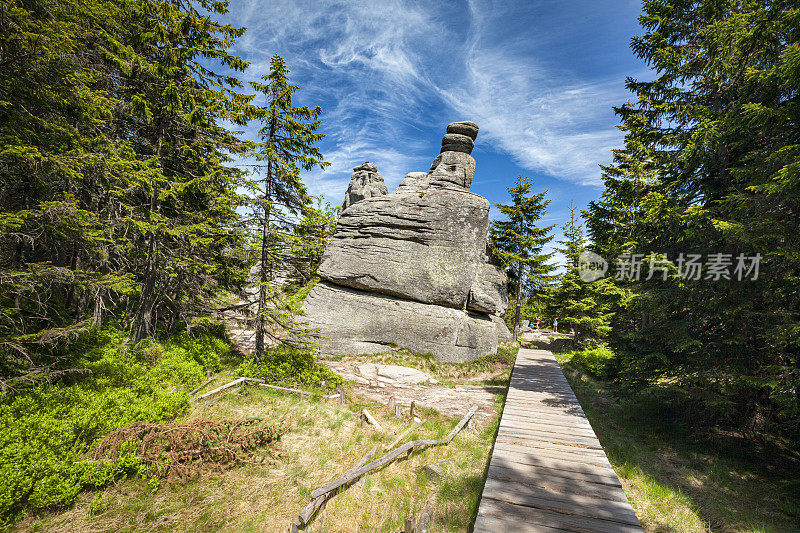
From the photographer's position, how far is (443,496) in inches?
239

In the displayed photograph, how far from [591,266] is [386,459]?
2127cm

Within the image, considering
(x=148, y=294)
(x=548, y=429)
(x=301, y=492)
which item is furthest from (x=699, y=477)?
(x=148, y=294)

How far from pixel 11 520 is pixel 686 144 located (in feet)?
56.1

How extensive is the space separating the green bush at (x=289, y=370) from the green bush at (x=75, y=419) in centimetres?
221

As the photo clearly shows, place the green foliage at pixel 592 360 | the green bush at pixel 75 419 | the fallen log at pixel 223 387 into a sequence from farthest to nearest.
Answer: the green foliage at pixel 592 360 → the fallen log at pixel 223 387 → the green bush at pixel 75 419

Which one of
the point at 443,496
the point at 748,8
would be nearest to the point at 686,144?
the point at 748,8

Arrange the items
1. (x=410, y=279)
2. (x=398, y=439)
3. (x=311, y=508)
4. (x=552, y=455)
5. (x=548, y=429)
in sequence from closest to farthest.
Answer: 1. (x=311, y=508)
2. (x=552, y=455)
3. (x=548, y=429)
4. (x=398, y=439)
5. (x=410, y=279)

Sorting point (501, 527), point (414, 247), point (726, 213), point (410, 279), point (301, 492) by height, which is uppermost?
point (726, 213)

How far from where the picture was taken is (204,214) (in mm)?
12484

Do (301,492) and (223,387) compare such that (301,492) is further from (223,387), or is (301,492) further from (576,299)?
(576,299)

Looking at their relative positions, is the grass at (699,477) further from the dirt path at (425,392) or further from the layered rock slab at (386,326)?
the layered rock slab at (386,326)

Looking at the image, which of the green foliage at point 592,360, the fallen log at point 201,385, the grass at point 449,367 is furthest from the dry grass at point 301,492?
the green foliage at point 592,360

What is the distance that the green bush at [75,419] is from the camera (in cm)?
478

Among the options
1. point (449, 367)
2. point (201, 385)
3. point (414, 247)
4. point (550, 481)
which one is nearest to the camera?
point (550, 481)
